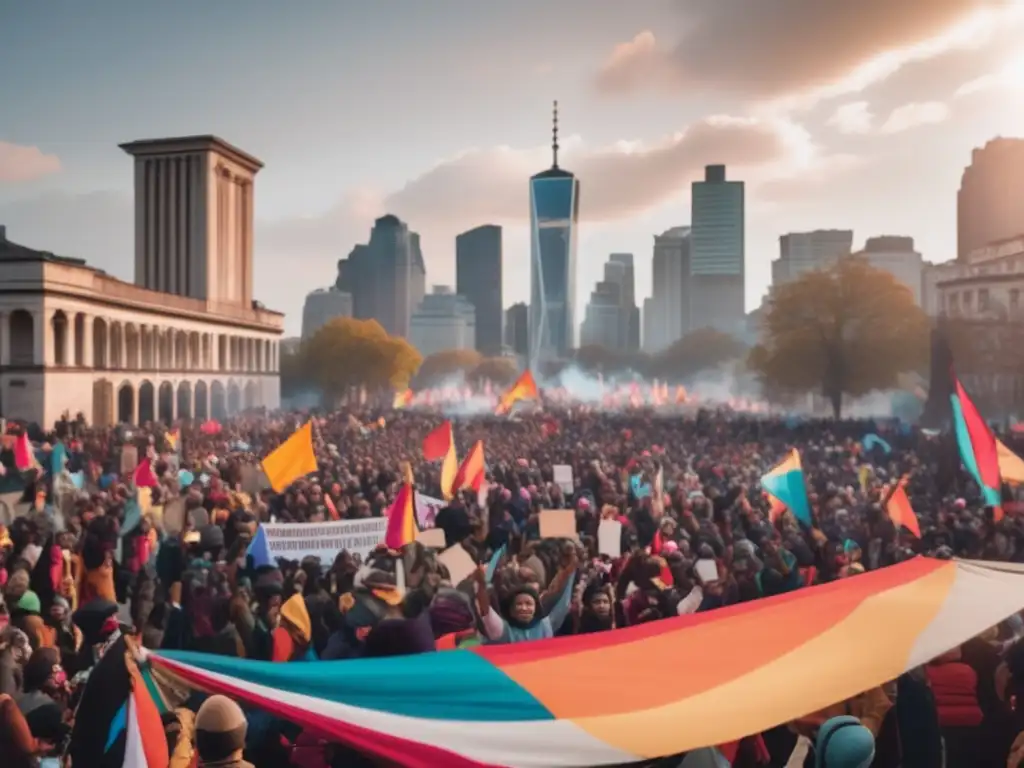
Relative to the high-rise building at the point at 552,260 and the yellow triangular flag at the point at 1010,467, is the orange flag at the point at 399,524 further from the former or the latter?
the high-rise building at the point at 552,260

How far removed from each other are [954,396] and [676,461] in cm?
1055

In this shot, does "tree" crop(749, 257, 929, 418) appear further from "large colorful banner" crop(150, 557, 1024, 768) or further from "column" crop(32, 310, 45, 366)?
"large colorful banner" crop(150, 557, 1024, 768)

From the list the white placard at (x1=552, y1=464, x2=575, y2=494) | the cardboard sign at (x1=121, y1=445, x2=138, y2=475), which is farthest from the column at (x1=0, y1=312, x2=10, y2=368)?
the white placard at (x1=552, y1=464, x2=575, y2=494)

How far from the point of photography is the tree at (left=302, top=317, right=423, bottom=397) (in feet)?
248

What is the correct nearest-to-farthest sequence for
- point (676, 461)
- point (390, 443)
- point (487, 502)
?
1. point (487, 502)
2. point (676, 461)
3. point (390, 443)

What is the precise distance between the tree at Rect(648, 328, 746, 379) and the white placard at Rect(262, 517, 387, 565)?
133633 mm

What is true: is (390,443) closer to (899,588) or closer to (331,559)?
(331,559)

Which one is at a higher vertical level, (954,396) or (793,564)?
(954,396)

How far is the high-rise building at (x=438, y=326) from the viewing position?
184m

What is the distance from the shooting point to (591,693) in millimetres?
4566

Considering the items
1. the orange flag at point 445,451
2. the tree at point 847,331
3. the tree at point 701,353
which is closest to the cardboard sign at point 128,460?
the orange flag at point 445,451

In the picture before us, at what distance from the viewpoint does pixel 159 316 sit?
58188mm

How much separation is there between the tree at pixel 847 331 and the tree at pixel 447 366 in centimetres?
9630

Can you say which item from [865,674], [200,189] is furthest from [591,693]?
[200,189]
